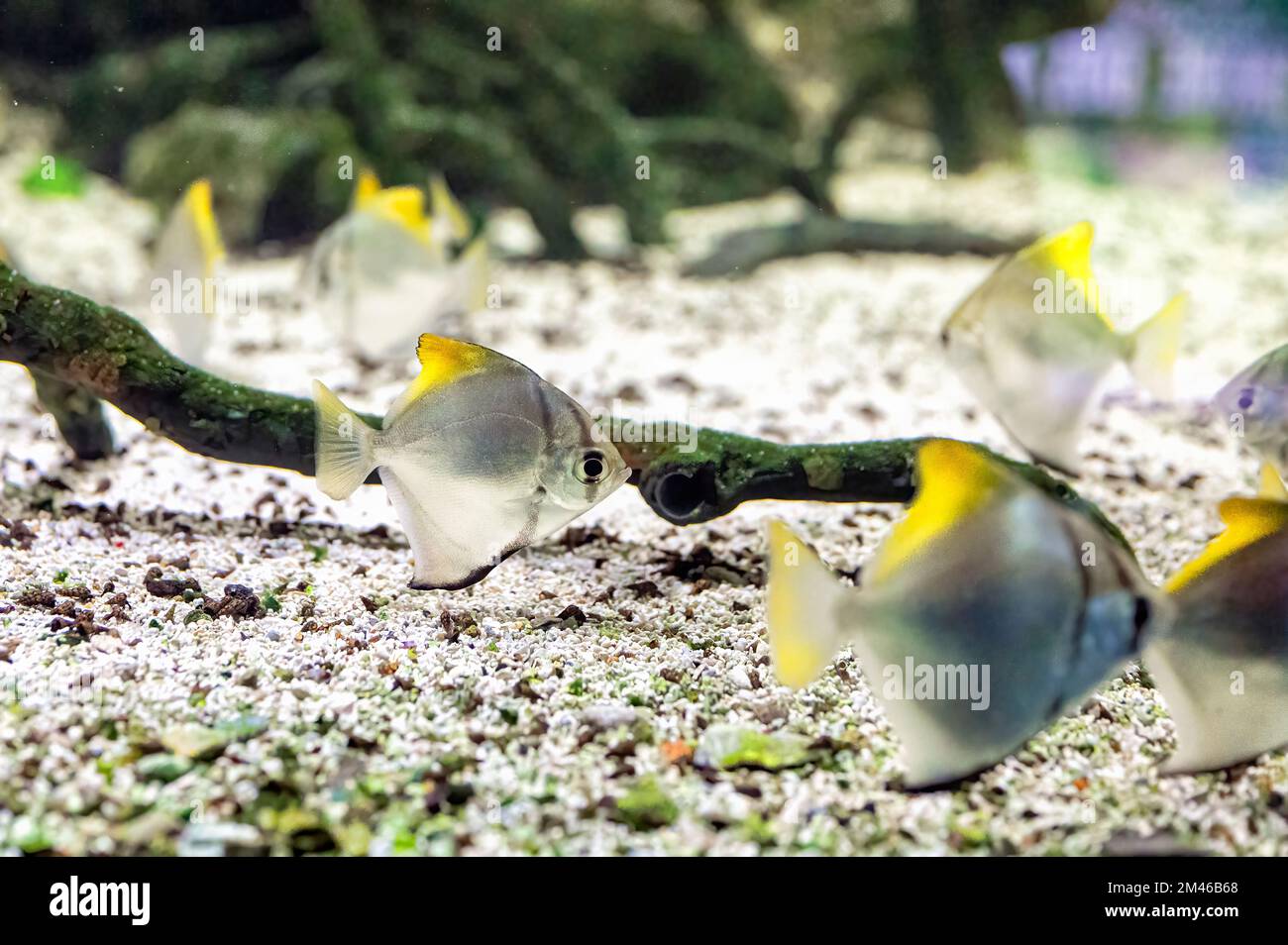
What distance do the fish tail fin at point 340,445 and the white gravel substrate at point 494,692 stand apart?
44 centimetres

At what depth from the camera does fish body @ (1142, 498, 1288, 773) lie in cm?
199

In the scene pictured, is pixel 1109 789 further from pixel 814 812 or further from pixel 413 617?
pixel 413 617

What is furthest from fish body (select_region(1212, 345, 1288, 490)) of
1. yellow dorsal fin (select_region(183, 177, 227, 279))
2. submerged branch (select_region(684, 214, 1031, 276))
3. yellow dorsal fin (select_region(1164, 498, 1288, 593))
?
submerged branch (select_region(684, 214, 1031, 276))

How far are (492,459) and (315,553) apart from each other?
1146mm

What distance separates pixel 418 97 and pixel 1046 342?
688cm

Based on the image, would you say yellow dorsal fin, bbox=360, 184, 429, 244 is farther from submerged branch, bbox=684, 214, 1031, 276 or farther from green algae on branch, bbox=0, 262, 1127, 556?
submerged branch, bbox=684, 214, 1031, 276

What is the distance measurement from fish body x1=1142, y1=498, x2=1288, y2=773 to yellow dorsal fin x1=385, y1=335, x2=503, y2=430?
1.58 metres

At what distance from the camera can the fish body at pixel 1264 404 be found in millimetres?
3105

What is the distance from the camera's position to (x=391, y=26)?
8.66 metres

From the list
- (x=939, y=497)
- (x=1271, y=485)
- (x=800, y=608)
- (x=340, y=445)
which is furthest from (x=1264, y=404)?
(x=340, y=445)

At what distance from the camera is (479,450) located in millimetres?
2432

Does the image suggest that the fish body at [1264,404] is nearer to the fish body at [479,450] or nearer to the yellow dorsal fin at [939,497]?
the yellow dorsal fin at [939,497]

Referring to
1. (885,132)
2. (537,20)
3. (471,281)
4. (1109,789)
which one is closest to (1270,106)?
(885,132)

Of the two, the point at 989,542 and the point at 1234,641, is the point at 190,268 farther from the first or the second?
the point at 1234,641
